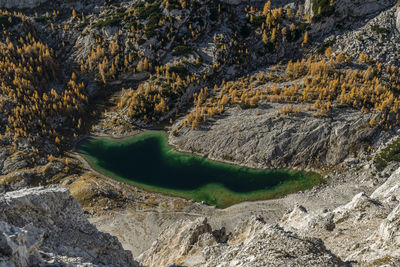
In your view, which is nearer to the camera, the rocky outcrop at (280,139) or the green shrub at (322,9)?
the rocky outcrop at (280,139)

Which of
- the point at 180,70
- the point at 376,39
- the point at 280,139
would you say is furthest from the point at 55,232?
the point at 376,39

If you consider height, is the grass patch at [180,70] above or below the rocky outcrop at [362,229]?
above

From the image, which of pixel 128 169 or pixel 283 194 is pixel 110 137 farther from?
pixel 283 194

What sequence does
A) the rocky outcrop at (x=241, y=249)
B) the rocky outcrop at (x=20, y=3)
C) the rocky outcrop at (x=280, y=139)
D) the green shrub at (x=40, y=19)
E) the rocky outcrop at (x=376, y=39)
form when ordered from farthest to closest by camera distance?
the rocky outcrop at (x=20, y=3) < the green shrub at (x=40, y=19) < the rocky outcrop at (x=376, y=39) < the rocky outcrop at (x=280, y=139) < the rocky outcrop at (x=241, y=249)

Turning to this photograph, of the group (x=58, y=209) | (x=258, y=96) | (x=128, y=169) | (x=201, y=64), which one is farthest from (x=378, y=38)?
(x=58, y=209)

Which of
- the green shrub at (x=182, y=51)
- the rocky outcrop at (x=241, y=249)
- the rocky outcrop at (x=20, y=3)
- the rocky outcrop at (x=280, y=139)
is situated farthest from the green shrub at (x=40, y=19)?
the rocky outcrop at (x=241, y=249)

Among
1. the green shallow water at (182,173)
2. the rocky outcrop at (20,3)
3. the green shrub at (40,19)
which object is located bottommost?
the green shallow water at (182,173)

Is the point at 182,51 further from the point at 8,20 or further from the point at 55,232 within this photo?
the point at 55,232

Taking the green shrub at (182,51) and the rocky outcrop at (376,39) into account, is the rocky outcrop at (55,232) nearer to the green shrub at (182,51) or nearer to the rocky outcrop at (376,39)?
the green shrub at (182,51)
